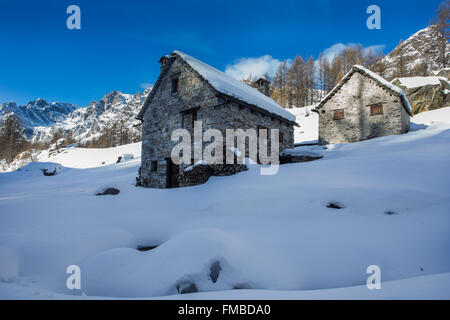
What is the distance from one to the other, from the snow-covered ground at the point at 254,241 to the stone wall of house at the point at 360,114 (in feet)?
36.9

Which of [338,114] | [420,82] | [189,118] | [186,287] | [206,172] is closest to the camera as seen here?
[186,287]

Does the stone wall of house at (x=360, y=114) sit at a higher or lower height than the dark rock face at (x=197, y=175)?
higher

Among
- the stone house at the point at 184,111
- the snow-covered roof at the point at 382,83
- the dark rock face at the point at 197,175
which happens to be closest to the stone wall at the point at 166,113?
the stone house at the point at 184,111

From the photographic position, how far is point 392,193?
13.1 ft

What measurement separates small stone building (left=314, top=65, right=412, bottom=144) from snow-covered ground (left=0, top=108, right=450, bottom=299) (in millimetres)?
11303

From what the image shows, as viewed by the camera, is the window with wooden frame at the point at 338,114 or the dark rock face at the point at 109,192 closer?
the dark rock face at the point at 109,192

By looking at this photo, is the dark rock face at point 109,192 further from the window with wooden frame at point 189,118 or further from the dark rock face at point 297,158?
the dark rock face at point 297,158

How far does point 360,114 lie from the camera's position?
1568 centimetres

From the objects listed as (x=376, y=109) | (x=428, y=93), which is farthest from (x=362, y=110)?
(x=428, y=93)

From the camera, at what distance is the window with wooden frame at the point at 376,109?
14875 millimetres

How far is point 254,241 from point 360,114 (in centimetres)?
1664

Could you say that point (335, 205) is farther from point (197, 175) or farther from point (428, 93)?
point (428, 93)
